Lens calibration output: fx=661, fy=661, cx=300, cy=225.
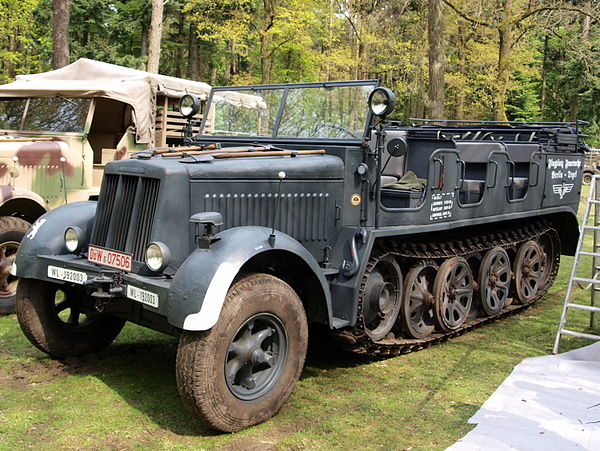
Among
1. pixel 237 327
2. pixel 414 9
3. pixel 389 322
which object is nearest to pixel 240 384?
pixel 237 327

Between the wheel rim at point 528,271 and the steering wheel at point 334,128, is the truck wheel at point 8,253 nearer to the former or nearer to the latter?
the steering wheel at point 334,128

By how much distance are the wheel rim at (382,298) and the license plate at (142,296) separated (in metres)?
2.05

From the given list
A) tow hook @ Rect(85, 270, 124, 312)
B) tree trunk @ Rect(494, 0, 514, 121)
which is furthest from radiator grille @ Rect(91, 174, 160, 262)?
tree trunk @ Rect(494, 0, 514, 121)

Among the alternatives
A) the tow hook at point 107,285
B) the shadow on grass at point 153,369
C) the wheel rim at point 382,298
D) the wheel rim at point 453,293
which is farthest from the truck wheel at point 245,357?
the wheel rim at point 453,293

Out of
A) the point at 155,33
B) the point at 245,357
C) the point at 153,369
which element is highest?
the point at 155,33

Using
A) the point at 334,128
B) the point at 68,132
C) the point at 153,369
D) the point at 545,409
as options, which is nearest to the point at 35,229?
Answer: the point at 153,369

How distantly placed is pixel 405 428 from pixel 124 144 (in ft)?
22.2

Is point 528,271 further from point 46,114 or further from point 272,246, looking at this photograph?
point 46,114

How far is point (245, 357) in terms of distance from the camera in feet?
14.5

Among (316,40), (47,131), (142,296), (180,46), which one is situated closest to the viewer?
(142,296)

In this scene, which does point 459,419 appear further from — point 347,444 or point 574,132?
point 574,132

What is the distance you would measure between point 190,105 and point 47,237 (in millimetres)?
2066

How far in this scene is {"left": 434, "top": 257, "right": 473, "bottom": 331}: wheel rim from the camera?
6692mm

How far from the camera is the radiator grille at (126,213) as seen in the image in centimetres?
470
